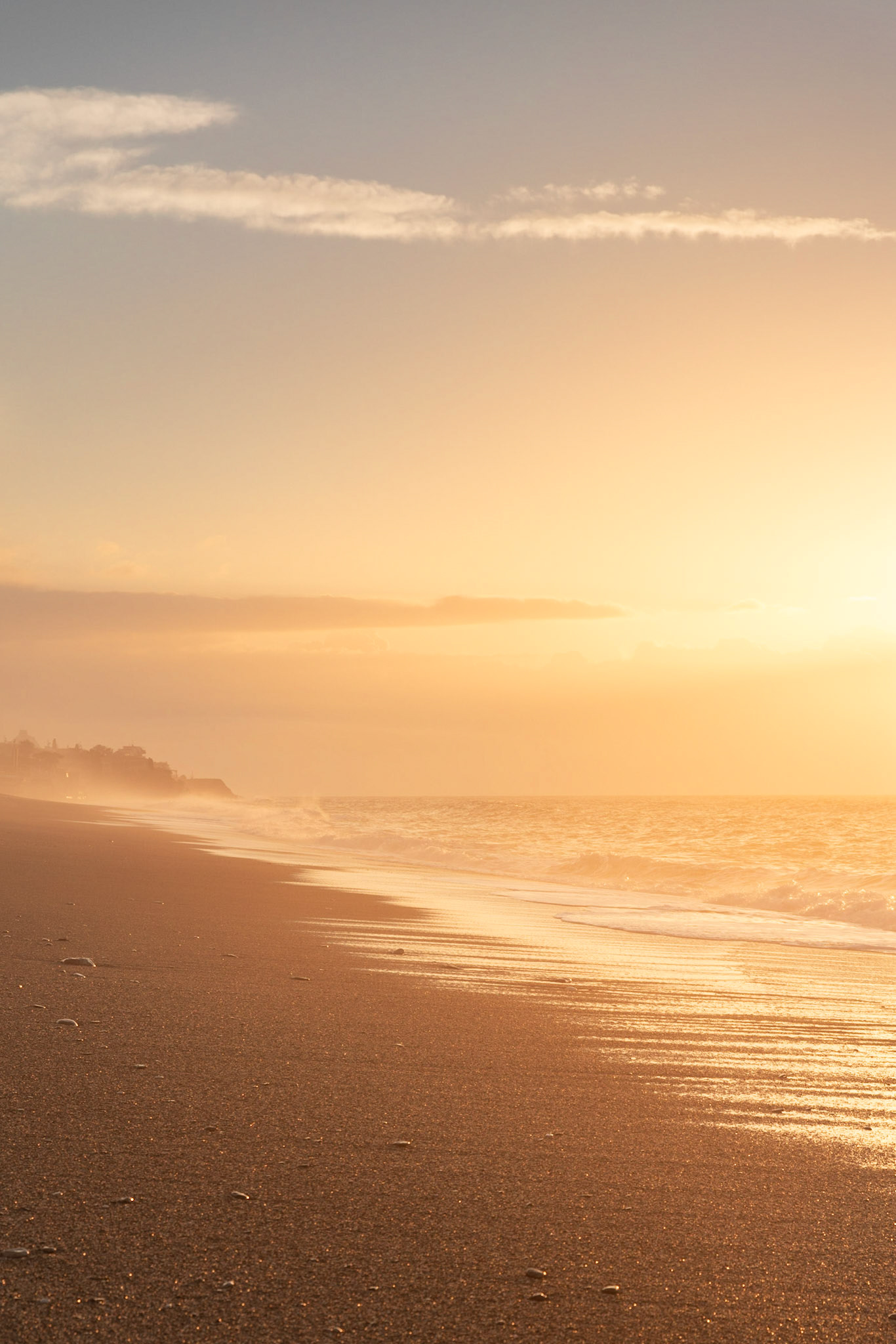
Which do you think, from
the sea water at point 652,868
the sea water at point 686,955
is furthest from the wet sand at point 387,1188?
the sea water at point 652,868

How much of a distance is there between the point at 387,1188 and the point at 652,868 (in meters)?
27.2

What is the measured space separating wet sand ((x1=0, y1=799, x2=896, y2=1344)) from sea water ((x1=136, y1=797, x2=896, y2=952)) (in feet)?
33.4

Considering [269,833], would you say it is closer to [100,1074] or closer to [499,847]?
[499,847]

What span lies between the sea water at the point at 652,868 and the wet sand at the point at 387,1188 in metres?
10.2

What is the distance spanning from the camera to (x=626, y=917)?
17.5m

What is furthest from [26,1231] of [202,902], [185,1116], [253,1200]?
[202,902]

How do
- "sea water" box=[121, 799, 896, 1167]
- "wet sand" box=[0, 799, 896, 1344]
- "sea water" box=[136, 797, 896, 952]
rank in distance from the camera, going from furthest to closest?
1. "sea water" box=[136, 797, 896, 952]
2. "sea water" box=[121, 799, 896, 1167]
3. "wet sand" box=[0, 799, 896, 1344]

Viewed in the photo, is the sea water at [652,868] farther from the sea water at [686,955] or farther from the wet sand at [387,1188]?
the wet sand at [387,1188]

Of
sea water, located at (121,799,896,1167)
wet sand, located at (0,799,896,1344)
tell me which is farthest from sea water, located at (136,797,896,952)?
wet sand, located at (0,799,896,1344)

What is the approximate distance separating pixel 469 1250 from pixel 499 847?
38.8 m

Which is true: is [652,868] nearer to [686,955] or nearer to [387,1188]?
[686,955]

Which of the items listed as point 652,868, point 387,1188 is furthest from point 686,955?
point 652,868

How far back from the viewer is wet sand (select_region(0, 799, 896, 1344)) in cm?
288

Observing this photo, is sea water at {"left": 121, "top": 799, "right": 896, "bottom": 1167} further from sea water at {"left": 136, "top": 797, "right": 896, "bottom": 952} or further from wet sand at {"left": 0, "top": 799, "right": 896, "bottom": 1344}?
wet sand at {"left": 0, "top": 799, "right": 896, "bottom": 1344}
